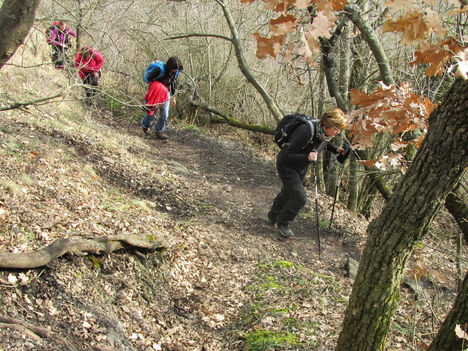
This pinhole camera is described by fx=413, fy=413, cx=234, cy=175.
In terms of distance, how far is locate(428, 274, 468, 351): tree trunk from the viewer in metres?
2.50

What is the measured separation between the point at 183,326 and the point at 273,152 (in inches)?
330

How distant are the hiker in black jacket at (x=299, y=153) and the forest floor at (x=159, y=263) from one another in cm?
59

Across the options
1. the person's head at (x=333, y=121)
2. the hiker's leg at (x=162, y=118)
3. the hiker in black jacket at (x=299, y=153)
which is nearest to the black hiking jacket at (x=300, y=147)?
the hiker in black jacket at (x=299, y=153)

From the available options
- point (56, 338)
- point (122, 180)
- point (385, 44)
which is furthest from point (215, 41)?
point (56, 338)

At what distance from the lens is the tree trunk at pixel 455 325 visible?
98.3 inches

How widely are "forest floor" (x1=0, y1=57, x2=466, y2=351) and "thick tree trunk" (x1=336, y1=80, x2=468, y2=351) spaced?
2.79 ft

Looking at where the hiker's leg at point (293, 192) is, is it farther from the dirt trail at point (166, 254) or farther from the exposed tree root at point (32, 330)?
the exposed tree root at point (32, 330)

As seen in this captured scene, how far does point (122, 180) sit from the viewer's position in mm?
6574

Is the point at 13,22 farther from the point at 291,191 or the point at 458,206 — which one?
the point at 458,206

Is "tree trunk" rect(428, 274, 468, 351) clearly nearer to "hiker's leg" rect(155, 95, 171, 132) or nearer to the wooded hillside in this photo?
the wooded hillside

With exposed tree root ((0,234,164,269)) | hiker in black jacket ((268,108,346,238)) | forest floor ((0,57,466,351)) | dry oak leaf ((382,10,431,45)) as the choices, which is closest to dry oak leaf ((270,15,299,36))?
dry oak leaf ((382,10,431,45))

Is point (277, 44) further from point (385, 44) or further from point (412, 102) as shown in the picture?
point (385, 44)

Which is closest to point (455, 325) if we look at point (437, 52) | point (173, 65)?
point (437, 52)

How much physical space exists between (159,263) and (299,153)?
8.10ft
